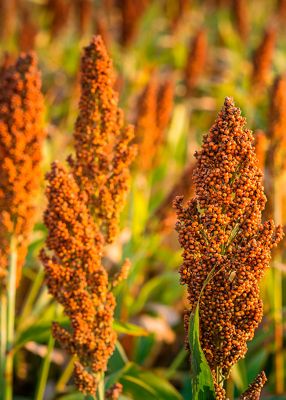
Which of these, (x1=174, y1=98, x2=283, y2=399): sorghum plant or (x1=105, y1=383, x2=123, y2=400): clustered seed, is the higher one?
(x1=174, y1=98, x2=283, y2=399): sorghum plant

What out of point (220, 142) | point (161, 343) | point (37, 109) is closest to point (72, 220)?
point (220, 142)

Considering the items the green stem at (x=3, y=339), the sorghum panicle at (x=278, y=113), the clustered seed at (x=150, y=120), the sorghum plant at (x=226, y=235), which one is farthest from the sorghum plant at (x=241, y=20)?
the sorghum plant at (x=226, y=235)

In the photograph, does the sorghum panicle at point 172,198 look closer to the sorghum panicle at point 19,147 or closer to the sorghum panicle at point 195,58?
the sorghum panicle at point 19,147

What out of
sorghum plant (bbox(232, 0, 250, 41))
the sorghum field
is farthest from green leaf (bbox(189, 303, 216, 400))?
sorghum plant (bbox(232, 0, 250, 41))

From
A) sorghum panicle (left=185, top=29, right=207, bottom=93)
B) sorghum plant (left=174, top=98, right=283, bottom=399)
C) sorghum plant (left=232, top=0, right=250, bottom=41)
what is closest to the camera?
sorghum plant (left=174, top=98, right=283, bottom=399)

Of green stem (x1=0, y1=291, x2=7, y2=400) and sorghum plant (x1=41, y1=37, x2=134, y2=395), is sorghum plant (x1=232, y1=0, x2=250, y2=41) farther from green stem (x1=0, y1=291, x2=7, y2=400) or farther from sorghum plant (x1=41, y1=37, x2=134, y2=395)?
sorghum plant (x1=41, y1=37, x2=134, y2=395)

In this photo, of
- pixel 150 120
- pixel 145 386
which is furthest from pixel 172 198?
pixel 145 386

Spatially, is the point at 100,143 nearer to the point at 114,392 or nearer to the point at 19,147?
the point at 19,147
